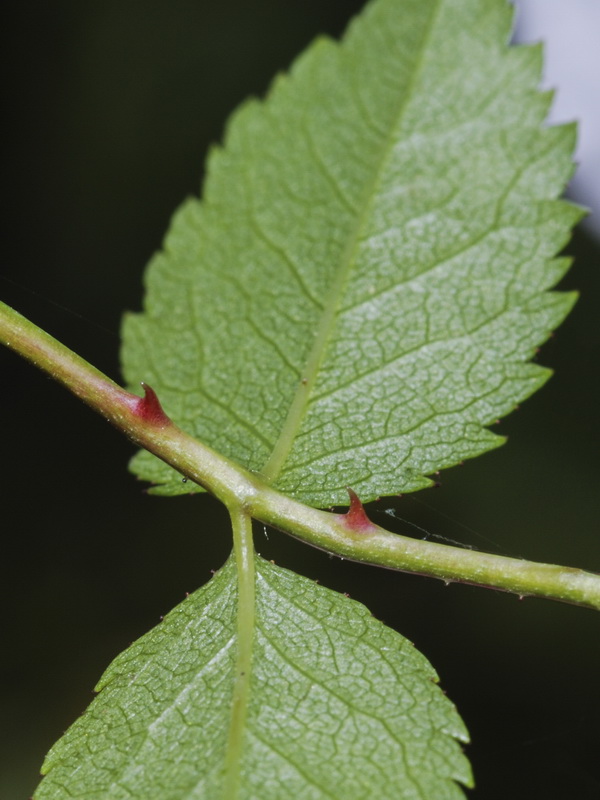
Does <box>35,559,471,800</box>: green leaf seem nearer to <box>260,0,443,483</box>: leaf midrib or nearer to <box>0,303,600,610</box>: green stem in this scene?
<box>0,303,600,610</box>: green stem

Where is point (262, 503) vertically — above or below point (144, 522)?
above

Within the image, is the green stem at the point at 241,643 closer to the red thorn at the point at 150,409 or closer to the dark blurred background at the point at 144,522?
the red thorn at the point at 150,409

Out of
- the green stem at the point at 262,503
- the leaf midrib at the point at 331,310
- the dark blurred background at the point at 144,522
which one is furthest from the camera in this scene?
the dark blurred background at the point at 144,522

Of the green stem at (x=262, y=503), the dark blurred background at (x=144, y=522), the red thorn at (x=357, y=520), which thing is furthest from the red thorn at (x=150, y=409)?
the dark blurred background at (x=144, y=522)

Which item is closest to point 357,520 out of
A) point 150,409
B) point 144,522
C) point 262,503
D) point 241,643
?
point 262,503

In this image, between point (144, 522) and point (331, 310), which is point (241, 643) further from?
point (144, 522)

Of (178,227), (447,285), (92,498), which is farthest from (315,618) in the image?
(92,498)

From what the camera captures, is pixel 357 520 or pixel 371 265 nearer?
pixel 357 520
